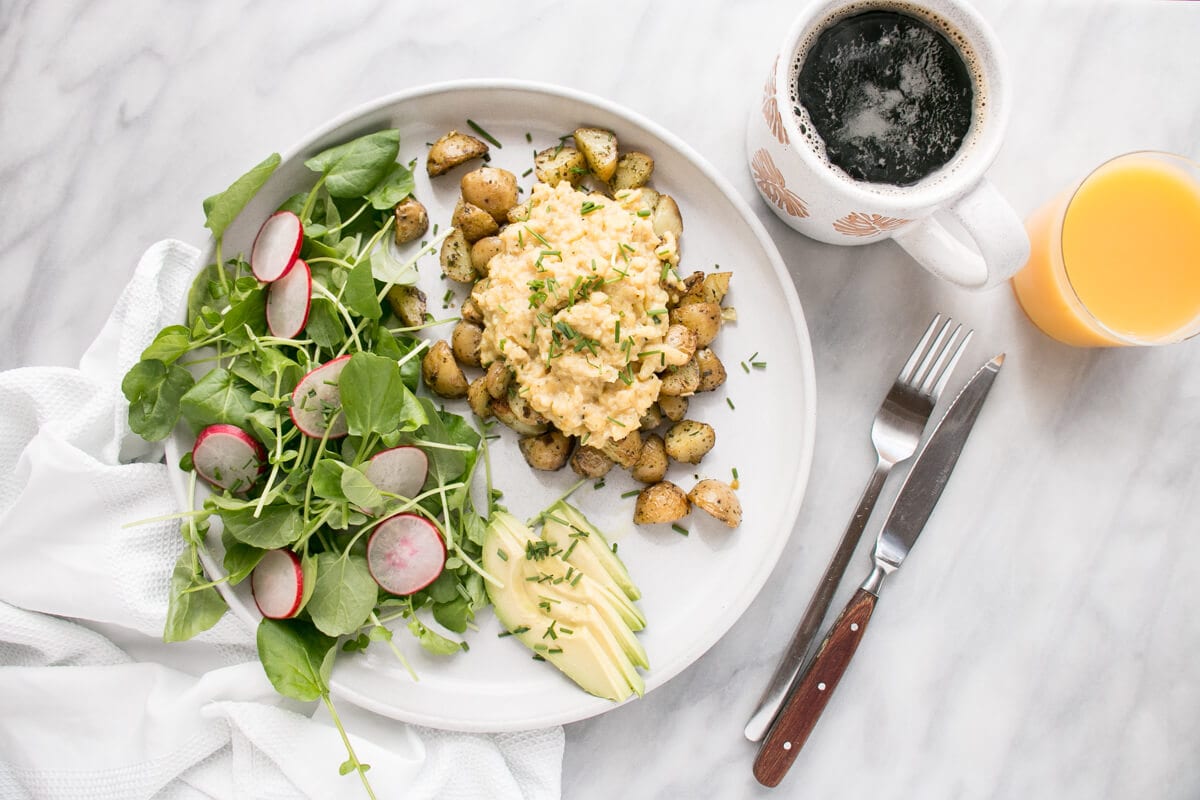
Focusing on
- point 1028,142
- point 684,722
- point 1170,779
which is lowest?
point 1170,779

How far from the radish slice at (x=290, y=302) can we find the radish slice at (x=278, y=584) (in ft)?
1.50

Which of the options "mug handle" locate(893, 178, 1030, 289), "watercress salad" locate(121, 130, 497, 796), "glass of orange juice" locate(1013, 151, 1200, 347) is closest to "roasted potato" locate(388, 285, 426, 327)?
"watercress salad" locate(121, 130, 497, 796)

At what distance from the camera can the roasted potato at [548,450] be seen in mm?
1800

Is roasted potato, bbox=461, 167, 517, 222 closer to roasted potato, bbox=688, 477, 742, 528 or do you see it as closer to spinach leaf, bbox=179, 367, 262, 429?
spinach leaf, bbox=179, 367, 262, 429

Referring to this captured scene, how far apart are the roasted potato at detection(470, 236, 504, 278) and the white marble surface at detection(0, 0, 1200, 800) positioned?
46cm

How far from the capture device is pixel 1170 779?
2.05 m

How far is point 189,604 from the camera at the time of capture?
177 cm

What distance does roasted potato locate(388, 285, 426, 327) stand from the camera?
6.05 feet

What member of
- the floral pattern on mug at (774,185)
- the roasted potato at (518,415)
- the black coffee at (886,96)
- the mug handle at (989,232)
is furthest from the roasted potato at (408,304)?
the mug handle at (989,232)

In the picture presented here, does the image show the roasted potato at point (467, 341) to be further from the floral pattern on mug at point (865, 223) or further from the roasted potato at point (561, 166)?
the floral pattern on mug at point (865, 223)

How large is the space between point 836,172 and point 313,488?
1.16m

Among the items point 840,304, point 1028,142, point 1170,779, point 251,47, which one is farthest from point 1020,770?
point 251,47

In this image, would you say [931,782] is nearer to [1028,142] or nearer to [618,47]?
[1028,142]

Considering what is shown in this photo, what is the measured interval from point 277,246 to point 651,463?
882 millimetres
